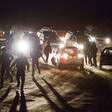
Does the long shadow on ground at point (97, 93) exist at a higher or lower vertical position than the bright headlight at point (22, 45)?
lower

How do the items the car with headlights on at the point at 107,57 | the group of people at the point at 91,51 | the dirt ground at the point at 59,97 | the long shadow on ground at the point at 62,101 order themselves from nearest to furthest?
1. the long shadow on ground at the point at 62,101
2. the dirt ground at the point at 59,97
3. the car with headlights on at the point at 107,57
4. the group of people at the point at 91,51

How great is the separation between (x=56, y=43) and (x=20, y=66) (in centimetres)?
1645

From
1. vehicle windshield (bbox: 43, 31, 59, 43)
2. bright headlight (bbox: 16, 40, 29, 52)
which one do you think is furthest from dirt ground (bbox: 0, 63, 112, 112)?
vehicle windshield (bbox: 43, 31, 59, 43)

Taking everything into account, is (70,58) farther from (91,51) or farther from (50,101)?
(50,101)

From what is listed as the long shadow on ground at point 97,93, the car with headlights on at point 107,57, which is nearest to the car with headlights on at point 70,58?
the car with headlights on at point 107,57

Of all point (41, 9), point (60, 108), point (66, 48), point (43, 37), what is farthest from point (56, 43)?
point (41, 9)

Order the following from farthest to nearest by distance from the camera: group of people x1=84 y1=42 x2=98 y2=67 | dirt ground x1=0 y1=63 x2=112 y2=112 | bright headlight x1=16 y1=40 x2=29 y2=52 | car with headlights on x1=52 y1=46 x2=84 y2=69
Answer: bright headlight x1=16 y1=40 x2=29 y2=52
group of people x1=84 y1=42 x2=98 y2=67
car with headlights on x1=52 y1=46 x2=84 y2=69
dirt ground x1=0 y1=63 x2=112 y2=112

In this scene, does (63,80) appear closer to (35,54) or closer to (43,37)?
(35,54)

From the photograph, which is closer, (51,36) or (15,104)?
(15,104)

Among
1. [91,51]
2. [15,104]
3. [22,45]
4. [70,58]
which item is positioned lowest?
[15,104]

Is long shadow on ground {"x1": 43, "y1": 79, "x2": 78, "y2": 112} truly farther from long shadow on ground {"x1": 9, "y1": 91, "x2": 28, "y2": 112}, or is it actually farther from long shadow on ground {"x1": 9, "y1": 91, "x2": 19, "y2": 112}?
long shadow on ground {"x1": 9, "y1": 91, "x2": 19, "y2": 112}

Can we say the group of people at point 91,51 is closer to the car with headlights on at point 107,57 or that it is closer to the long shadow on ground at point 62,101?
the car with headlights on at point 107,57

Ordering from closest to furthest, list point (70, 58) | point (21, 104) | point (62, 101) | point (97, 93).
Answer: point (21, 104)
point (62, 101)
point (97, 93)
point (70, 58)

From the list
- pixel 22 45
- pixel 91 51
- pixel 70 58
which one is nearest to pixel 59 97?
pixel 70 58
